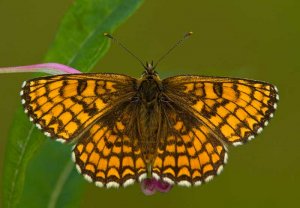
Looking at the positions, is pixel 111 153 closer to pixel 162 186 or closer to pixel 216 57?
pixel 162 186

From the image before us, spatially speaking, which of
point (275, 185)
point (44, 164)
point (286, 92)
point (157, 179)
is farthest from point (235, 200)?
point (157, 179)

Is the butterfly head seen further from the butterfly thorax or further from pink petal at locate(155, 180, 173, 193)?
pink petal at locate(155, 180, 173, 193)

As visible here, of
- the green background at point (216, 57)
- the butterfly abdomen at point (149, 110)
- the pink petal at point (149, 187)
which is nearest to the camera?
the pink petal at point (149, 187)

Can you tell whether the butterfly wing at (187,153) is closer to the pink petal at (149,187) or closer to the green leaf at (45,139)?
the pink petal at (149,187)

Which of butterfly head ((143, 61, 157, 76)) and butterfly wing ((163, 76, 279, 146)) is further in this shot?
butterfly head ((143, 61, 157, 76))

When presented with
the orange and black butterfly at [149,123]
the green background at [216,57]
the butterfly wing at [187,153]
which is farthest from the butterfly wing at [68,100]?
the green background at [216,57]

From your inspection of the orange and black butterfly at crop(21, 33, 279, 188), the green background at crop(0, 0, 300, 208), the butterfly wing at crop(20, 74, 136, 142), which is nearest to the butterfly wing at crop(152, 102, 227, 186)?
the orange and black butterfly at crop(21, 33, 279, 188)
